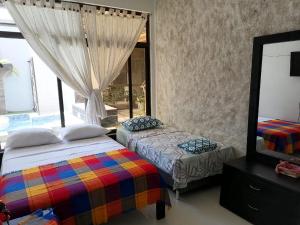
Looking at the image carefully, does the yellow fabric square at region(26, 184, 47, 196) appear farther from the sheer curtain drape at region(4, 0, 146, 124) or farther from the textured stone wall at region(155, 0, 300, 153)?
the textured stone wall at region(155, 0, 300, 153)

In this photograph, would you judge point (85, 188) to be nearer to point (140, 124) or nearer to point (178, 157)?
point (178, 157)

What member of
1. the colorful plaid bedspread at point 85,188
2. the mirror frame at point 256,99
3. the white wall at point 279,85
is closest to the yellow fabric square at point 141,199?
the colorful plaid bedspread at point 85,188

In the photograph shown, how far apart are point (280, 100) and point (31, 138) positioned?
283cm

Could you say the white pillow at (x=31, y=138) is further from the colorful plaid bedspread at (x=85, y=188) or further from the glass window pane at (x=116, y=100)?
the glass window pane at (x=116, y=100)

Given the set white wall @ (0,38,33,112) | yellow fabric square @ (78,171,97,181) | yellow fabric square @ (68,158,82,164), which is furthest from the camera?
white wall @ (0,38,33,112)

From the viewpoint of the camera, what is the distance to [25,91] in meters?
3.29

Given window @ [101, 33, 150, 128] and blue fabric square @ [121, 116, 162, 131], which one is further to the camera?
window @ [101, 33, 150, 128]

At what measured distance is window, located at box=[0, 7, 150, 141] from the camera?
313cm

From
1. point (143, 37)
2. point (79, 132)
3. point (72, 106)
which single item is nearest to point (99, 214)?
point (79, 132)

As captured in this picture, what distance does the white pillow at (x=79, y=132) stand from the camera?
3025 millimetres

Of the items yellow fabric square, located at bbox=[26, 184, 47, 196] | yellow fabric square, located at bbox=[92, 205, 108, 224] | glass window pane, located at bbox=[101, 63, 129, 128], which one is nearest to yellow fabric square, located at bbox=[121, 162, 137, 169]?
yellow fabric square, located at bbox=[92, 205, 108, 224]

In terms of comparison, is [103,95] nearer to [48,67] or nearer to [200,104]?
[48,67]

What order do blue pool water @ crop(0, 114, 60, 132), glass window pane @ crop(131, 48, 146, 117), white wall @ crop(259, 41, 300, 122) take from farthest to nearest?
glass window pane @ crop(131, 48, 146, 117) < blue pool water @ crop(0, 114, 60, 132) < white wall @ crop(259, 41, 300, 122)

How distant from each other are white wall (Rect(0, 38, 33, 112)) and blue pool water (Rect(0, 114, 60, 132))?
121 mm
